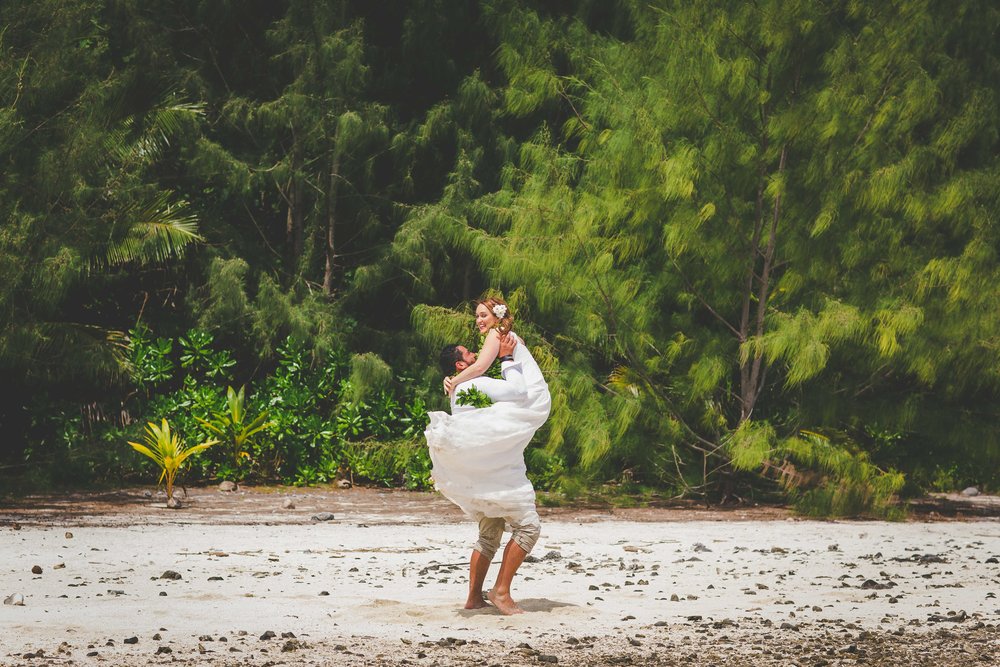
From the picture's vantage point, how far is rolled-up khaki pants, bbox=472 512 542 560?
283 inches

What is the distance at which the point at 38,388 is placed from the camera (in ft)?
51.4

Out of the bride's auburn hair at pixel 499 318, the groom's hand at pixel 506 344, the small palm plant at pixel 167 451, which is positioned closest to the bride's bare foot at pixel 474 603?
the groom's hand at pixel 506 344

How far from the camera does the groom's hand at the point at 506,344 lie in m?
7.42

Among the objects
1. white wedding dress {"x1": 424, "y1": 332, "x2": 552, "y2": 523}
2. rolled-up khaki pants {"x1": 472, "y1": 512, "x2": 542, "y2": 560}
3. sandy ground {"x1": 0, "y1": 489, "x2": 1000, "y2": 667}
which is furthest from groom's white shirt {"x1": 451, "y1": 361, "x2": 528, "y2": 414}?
sandy ground {"x1": 0, "y1": 489, "x2": 1000, "y2": 667}

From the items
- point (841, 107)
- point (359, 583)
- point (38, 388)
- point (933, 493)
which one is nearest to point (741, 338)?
point (841, 107)

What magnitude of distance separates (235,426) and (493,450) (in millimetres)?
9106

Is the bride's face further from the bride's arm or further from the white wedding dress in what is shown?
the white wedding dress

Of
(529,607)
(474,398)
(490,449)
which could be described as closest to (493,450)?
(490,449)

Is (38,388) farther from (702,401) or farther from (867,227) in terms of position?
(867,227)

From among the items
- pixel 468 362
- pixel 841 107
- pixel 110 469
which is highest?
pixel 841 107

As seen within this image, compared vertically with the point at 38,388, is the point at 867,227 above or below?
above

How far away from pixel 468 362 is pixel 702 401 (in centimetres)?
722

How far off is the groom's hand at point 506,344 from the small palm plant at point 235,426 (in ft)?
28.4

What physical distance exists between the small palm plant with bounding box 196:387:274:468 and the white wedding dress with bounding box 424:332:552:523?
876cm
